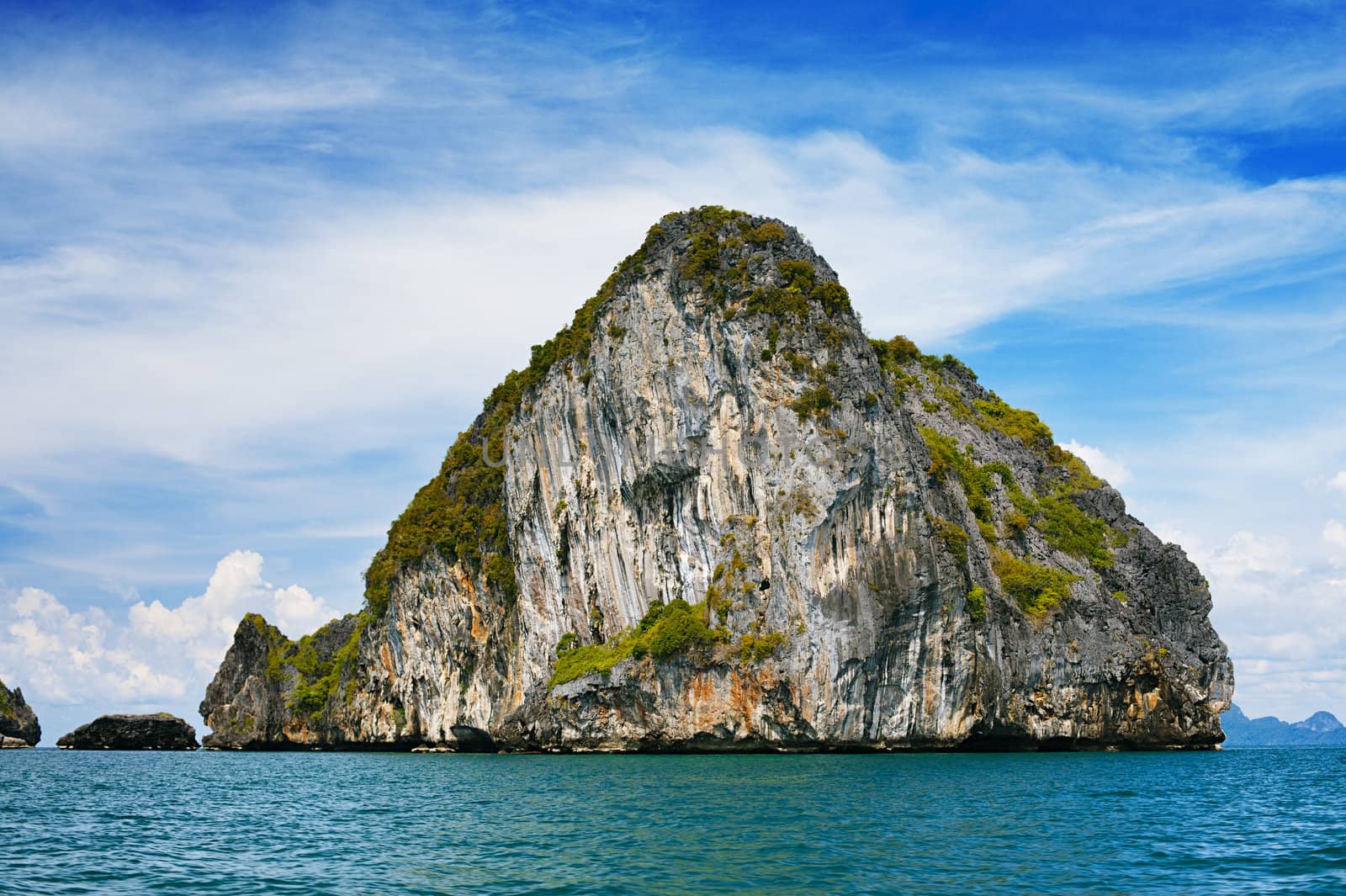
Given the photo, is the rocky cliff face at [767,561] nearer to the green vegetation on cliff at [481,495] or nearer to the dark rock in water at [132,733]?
the green vegetation on cliff at [481,495]

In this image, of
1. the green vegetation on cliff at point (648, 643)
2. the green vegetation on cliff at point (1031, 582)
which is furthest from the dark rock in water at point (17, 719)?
the green vegetation on cliff at point (1031, 582)

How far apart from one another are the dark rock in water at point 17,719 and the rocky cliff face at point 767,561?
4498 cm

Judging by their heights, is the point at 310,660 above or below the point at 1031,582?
below

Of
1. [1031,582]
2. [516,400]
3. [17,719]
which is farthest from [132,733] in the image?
[1031,582]

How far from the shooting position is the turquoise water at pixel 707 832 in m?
18.3

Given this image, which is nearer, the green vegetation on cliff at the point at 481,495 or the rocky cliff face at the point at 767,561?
the rocky cliff face at the point at 767,561

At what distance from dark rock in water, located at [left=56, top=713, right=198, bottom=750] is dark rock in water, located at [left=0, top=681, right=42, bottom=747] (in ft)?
17.8

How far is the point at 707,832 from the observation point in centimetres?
2316

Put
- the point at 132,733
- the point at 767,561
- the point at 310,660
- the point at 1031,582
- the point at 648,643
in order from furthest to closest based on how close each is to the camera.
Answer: the point at 132,733 → the point at 310,660 → the point at 1031,582 → the point at 648,643 → the point at 767,561

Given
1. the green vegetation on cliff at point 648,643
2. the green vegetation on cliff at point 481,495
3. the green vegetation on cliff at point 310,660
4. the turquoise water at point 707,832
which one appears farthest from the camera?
the green vegetation on cliff at point 310,660

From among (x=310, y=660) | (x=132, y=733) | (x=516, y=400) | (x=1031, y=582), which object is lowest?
(x=132, y=733)

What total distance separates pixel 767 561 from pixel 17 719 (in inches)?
3144

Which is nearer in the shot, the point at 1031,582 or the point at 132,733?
the point at 1031,582

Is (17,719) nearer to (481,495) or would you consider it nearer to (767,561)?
(481,495)
